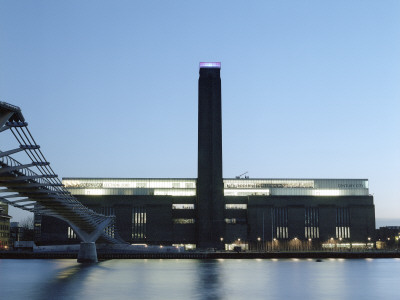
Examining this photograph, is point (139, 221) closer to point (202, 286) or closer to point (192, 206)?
point (192, 206)

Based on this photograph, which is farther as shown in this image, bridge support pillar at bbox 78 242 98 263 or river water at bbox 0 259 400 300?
bridge support pillar at bbox 78 242 98 263

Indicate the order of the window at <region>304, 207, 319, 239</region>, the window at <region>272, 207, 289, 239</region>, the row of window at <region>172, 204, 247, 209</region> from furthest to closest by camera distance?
the row of window at <region>172, 204, 247, 209</region>, the window at <region>304, 207, 319, 239</region>, the window at <region>272, 207, 289, 239</region>

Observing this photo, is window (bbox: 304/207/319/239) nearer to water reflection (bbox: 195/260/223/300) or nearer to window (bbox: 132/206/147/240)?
window (bbox: 132/206/147/240)

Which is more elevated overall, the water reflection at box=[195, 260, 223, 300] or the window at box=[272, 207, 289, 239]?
the window at box=[272, 207, 289, 239]

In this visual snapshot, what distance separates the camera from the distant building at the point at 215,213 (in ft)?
444

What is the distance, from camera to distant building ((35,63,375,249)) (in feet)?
444

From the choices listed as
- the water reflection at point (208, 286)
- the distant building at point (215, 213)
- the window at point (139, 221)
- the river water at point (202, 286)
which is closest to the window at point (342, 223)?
the distant building at point (215, 213)

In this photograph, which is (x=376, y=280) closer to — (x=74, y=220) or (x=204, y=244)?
(x=74, y=220)

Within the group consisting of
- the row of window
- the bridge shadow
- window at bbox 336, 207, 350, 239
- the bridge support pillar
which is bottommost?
the bridge shadow

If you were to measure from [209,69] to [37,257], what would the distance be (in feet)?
199

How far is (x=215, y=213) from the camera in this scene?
135m

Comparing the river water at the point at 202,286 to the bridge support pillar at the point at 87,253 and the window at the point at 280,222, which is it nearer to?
the bridge support pillar at the point at 87,253

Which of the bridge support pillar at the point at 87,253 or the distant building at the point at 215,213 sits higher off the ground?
the distant building at the point at 215,213

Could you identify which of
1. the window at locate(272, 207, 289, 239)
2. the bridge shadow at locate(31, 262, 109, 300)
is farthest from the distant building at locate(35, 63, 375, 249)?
the bridge shadow at locate(31, 262, 109, 300)
